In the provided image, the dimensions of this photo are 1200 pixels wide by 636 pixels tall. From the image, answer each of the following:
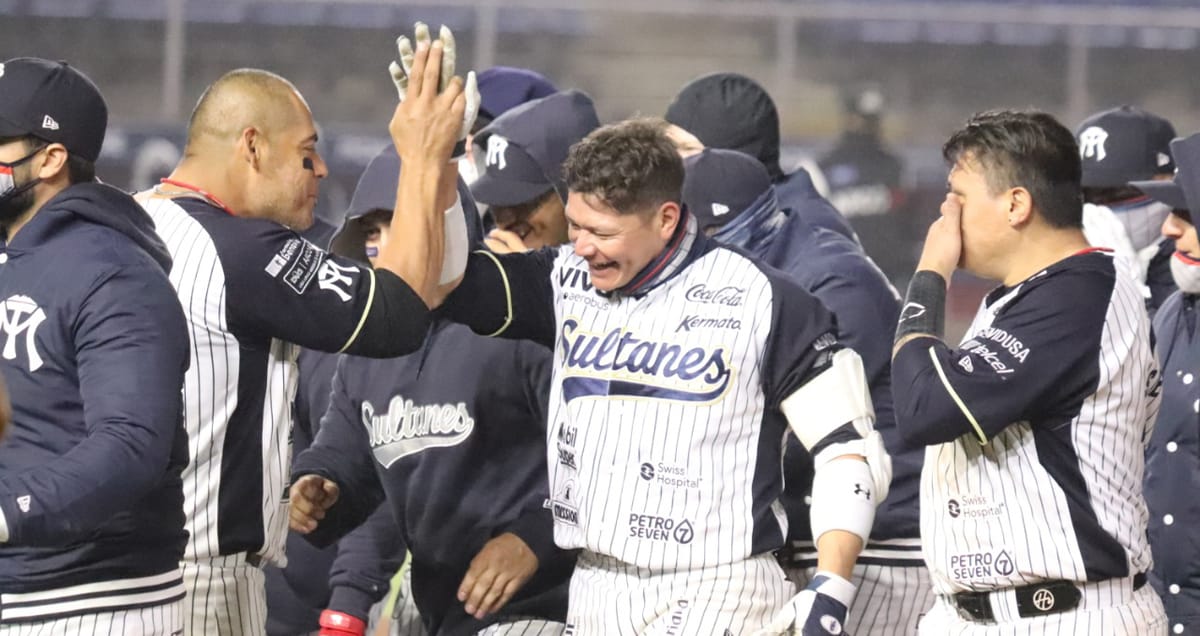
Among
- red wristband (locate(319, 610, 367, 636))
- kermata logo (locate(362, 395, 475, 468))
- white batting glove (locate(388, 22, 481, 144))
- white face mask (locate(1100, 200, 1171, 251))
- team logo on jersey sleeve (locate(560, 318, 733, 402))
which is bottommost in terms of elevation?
red wristband (locate(319, 610, 367, 636))

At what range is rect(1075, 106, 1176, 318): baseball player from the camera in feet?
17.8

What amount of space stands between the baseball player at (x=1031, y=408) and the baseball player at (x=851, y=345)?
0.72 metres

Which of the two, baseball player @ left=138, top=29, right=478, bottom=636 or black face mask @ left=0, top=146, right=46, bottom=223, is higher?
black face mask @ left=0, top=146, right=46, bottom=223

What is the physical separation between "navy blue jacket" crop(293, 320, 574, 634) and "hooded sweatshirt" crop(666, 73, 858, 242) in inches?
56.4

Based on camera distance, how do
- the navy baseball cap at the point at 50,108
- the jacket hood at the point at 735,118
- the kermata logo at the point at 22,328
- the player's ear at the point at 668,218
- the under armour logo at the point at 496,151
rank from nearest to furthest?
the kermata logo at the point at 22,328, the navy baseball cap at the point at 50,108, the player's ear at the point at 668,218, the under armour logo at the point at 496,151, the jacket hood at the point at 735,118

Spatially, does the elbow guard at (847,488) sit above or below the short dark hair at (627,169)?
below

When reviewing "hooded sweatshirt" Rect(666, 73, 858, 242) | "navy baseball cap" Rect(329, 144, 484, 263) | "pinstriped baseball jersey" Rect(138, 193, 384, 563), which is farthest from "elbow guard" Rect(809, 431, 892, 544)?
"hooded sweatshirt" Rect(666, 73, 858, 242)

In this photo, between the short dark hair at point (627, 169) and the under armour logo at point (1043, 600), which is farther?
the short dark hair at point (627, 169)

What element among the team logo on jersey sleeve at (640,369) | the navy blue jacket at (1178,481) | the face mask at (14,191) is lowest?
the navy blue jacket at (1178,481)

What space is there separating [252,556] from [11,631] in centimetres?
76

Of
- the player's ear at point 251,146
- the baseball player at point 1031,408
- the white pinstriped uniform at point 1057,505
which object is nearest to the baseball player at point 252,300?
the player's ear at point 251,146

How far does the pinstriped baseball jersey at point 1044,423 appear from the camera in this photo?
337cm

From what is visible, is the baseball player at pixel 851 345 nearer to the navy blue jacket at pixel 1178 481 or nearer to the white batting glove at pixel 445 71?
the navy blue jacket at pixel 1178 481

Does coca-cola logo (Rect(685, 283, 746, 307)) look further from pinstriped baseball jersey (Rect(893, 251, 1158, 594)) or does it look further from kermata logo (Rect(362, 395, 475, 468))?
kermata logo (Rect(362, 395, 475, 468))
